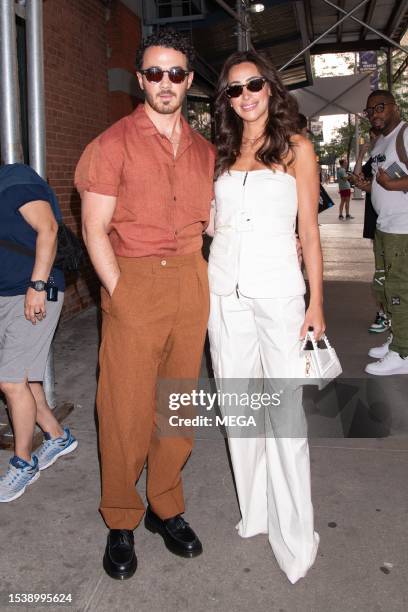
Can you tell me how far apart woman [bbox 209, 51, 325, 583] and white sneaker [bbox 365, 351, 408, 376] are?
267 cm

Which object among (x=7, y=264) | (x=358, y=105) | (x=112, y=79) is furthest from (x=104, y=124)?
(x=358, y=105)

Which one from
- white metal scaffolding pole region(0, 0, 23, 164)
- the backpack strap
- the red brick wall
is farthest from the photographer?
the red brick wall

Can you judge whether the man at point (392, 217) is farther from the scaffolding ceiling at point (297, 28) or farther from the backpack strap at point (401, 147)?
the scaffolding ceiling at point (297, 28)

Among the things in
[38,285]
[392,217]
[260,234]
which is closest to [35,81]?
[38,285]

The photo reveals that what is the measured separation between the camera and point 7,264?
3.20 m

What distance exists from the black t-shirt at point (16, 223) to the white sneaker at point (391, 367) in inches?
123

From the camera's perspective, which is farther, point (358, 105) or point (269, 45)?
point (358, 105)

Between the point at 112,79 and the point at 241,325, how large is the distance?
6.82 metres

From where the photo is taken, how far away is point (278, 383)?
2596 millimetres

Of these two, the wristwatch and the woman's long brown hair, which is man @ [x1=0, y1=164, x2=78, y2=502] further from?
the woman's long brown hair

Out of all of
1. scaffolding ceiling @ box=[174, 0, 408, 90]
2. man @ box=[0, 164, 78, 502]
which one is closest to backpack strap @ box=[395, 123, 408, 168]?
man @ box=[0, 164, 78, 502]

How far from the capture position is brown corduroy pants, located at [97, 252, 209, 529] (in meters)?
2.53

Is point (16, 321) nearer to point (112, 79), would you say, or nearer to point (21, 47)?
point (21, 47)

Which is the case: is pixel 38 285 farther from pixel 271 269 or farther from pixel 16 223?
pixel 271 269
